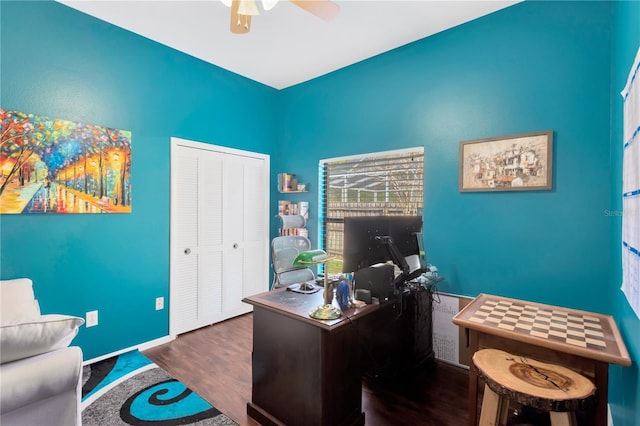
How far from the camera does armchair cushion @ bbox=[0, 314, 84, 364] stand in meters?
1.05

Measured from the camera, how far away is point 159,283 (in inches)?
120

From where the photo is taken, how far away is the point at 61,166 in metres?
2.40

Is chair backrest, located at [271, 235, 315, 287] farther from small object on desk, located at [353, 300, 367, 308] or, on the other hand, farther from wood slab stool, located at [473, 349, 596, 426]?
wood slab stool, located at [473, 349, 596, 426]

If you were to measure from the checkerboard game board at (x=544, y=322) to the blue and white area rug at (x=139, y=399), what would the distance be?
1.73 meters

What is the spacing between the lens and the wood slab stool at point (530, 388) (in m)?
1.18

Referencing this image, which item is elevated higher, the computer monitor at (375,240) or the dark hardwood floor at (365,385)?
the computer monitor at (375,240)

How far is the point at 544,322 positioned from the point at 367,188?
1999mm

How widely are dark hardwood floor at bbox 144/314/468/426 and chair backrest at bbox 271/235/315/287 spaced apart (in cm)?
74

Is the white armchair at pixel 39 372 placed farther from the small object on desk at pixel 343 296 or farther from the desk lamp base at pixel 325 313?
the small object on desk at pixel 343 296

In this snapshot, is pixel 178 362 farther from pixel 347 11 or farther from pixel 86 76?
pixel 347 11

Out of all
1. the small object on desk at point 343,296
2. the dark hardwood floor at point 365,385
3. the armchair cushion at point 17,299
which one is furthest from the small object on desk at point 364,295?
the armchair cushion at point 17,299

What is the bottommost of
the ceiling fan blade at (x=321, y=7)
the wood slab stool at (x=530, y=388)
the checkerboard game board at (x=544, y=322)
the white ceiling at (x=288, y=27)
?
the wood slab stool at (x=530, y=388)

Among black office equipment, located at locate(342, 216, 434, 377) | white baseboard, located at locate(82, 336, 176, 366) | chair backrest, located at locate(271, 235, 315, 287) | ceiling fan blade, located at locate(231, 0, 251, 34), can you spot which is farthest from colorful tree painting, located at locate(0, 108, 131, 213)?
black office equipment, located at locate(342, 216, 434, 377)

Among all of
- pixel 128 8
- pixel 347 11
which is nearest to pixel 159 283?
pixel 128 8
